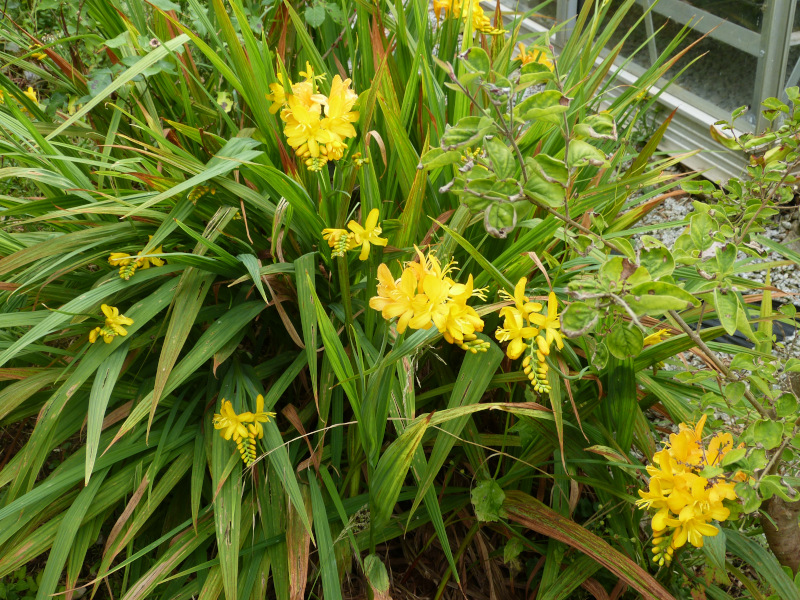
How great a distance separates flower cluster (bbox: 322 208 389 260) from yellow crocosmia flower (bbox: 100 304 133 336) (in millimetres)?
444

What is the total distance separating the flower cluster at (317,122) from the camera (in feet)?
3.59

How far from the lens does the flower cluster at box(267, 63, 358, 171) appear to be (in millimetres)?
1095

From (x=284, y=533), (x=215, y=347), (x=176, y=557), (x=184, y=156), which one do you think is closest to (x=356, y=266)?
(x=215, y=347)

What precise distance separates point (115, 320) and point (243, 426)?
337 mm

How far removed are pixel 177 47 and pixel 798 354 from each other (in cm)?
186

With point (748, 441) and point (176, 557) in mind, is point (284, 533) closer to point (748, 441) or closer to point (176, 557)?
point (176, 557)

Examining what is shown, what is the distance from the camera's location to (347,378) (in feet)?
3.45

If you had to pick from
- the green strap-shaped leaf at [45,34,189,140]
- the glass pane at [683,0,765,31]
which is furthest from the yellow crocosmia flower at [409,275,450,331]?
the glass pane at [683,0,765,31]

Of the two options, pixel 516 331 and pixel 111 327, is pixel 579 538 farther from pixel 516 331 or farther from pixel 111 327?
pixel 111 327

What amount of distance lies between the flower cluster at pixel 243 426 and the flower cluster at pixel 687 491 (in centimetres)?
69

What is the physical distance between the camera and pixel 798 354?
6.14ft

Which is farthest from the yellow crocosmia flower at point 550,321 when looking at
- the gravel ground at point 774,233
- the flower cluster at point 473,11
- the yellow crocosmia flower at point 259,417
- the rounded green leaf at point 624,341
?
the gravel ground at point 774,233

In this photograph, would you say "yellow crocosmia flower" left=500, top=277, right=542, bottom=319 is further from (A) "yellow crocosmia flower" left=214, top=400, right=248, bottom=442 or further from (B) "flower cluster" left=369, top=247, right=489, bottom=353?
(A) "yellow crocosmia flower" left=214, top=400, right=248, bottom=442

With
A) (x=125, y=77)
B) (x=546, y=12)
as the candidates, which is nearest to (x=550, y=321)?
(x=125, y=77)
